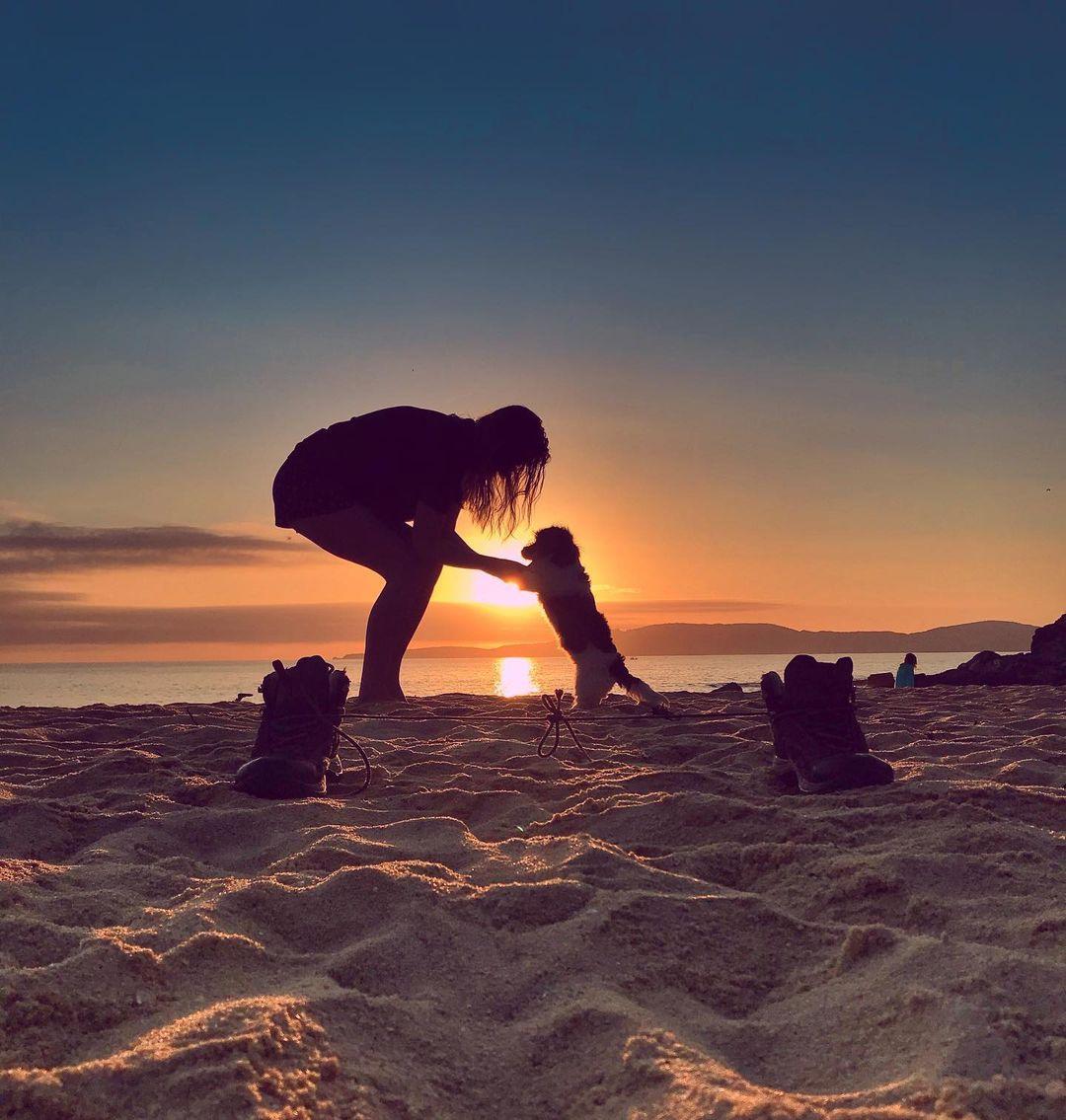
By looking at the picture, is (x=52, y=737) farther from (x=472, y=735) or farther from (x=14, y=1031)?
(x=14, y=1031)

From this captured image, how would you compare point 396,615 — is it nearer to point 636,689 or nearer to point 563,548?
point 563,548

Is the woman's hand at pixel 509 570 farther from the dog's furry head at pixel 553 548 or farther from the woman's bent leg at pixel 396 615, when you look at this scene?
the woman's bent leg at pixel 396 615

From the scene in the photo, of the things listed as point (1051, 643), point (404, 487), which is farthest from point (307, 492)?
point (1051, 643)

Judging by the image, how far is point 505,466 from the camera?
5320 mm

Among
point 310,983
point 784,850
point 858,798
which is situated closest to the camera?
point 310,983

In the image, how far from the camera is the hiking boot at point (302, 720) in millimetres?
3031

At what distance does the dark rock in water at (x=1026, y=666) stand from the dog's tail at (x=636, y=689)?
24.3 feet

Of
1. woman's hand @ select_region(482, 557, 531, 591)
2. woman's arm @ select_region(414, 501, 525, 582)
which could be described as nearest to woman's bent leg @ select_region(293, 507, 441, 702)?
woman's arm @ select_region(414, 501, 525, 582)

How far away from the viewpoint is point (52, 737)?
4480 millimetres

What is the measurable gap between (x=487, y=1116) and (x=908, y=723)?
4.19m

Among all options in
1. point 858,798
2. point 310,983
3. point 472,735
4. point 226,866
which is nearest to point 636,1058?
point 310,983

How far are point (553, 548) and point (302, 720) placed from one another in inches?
83.6

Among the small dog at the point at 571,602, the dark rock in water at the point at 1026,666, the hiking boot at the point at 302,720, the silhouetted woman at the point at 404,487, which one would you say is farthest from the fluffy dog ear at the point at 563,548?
the dark rock in water at the point at 1026,666

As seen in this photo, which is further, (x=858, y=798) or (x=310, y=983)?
(x=858, y=798)
